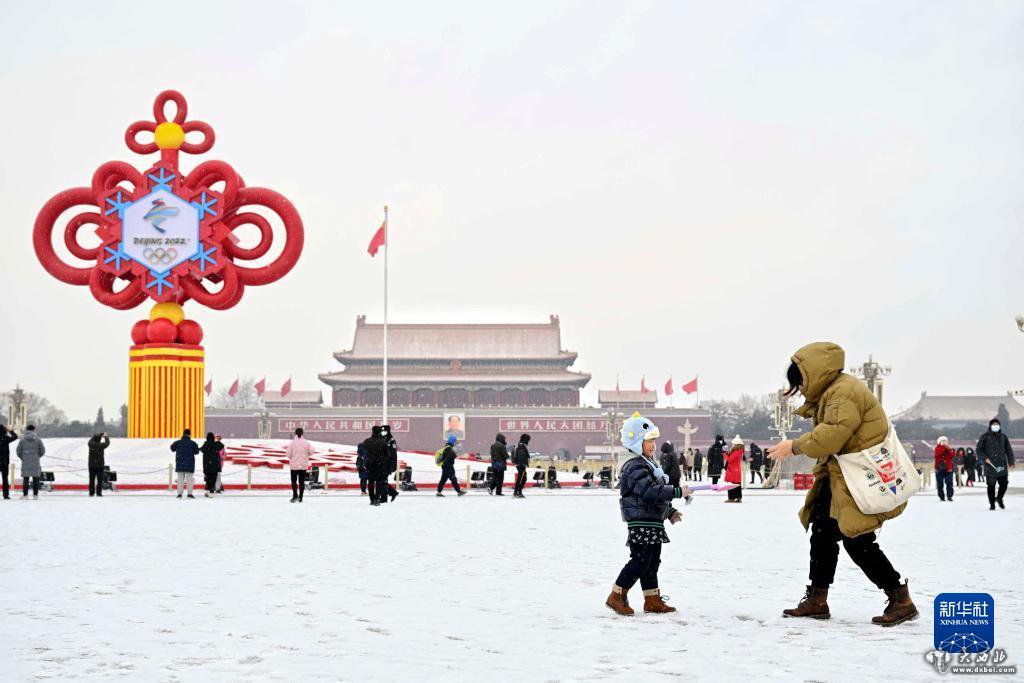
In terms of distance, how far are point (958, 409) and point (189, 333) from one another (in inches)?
2308

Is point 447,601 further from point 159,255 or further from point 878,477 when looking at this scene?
point 159,255

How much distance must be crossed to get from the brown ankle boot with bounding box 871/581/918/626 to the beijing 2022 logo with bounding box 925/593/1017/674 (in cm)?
86

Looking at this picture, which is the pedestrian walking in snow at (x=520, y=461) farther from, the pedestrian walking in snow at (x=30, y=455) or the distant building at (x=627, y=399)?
the distant building at (x=627, y=399)

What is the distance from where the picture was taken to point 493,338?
61.2 metres

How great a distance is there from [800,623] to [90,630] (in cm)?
307

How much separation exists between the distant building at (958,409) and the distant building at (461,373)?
24659 millimetres

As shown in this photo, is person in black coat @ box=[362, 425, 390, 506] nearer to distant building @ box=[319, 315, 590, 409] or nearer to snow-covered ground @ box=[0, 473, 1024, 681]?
snow-covered ground @ box=[0, 473, 1024, 681]

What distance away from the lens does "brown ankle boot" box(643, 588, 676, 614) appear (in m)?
6.05

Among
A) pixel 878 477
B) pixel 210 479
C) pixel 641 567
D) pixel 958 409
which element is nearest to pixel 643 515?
pixel 641 567

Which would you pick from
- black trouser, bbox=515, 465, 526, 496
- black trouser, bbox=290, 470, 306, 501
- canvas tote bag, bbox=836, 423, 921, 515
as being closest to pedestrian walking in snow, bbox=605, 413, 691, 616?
canvas tote bag, bbox=836, 423, 921, 515


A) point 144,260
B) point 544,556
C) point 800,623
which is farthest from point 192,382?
point 800,623

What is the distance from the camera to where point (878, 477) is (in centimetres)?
558

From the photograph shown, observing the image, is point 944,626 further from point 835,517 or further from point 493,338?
point 493,338

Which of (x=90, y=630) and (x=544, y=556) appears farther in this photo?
(x=544, y=556)
